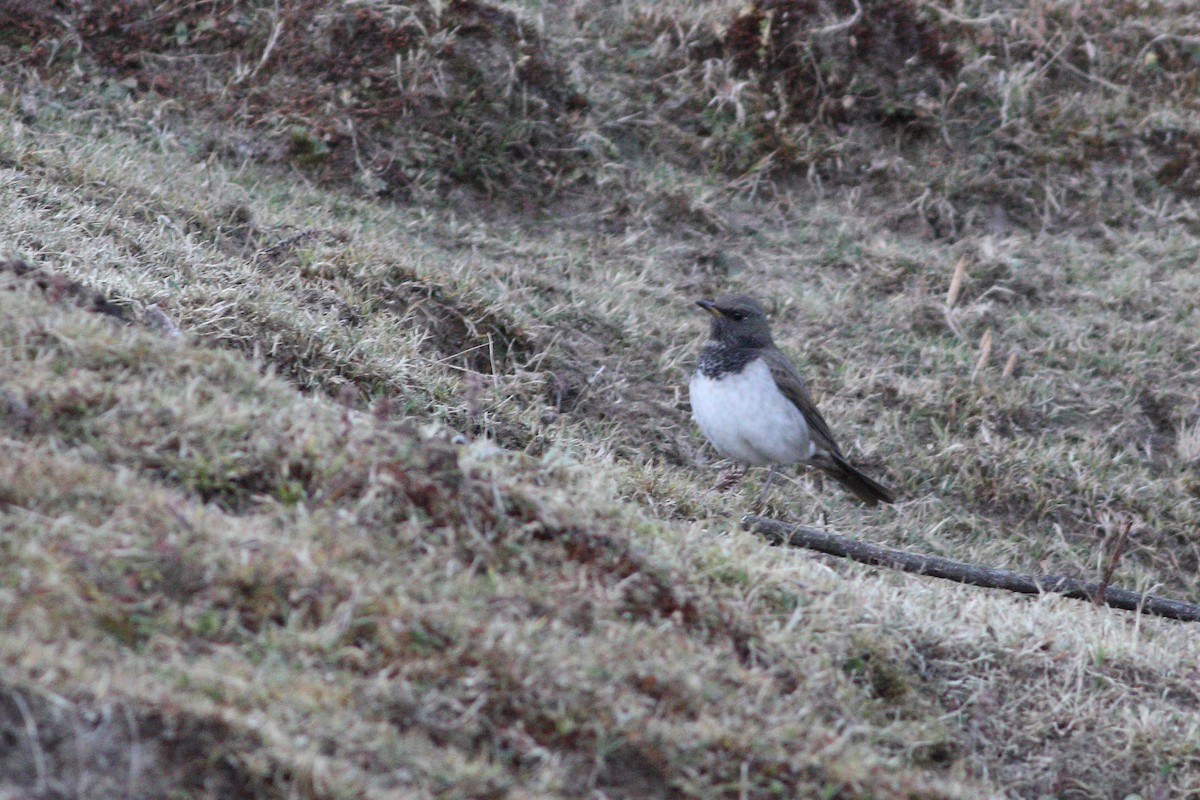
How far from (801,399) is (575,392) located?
127 centimetres

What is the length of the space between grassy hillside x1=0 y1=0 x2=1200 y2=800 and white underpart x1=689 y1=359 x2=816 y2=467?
10.4 inches

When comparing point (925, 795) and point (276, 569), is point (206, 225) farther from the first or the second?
point (925, 795)

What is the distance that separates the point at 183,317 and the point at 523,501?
8.28ft

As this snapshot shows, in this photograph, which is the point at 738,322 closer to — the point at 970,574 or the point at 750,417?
the point at 750,417

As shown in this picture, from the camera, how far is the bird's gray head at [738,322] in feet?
23.4

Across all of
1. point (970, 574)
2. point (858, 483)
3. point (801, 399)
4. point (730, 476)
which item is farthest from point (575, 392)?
point (970, 574)

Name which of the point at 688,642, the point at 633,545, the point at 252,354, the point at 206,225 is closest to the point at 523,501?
the point at 633,545

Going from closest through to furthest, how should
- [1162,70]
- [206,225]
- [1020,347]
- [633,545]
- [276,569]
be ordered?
[276,569]
[633,545]
[206,225]
[1020,347]
[1162,70]

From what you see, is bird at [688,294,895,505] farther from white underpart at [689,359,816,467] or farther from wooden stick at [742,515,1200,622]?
wooden stick at [742,515,1200,622]

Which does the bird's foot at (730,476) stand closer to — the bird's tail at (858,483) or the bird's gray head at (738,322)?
the bird's tail at (858,483)

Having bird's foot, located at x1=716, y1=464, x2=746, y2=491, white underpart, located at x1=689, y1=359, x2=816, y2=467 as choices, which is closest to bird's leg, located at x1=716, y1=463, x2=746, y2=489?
bird's foot, located at x1=716, y1=464, x2=746, y2=491

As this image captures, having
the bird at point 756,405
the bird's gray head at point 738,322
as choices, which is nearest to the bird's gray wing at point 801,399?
the bird at point 756,405

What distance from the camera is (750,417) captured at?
6.65m

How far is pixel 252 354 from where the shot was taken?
5.88m
